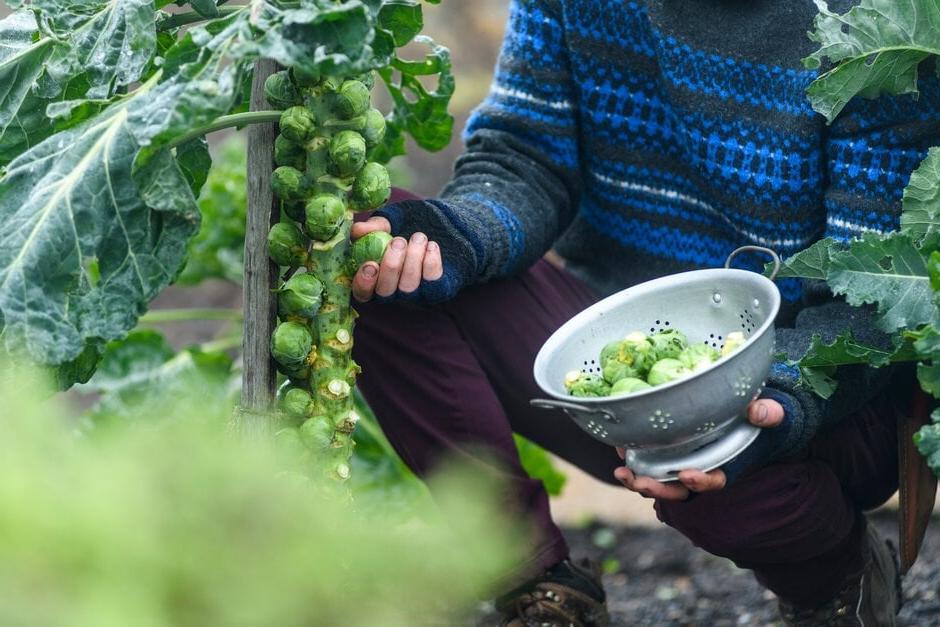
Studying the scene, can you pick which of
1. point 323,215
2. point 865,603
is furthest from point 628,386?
point 865,603

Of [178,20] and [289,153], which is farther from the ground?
[178,20]

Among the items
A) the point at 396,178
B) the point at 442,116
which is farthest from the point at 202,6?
the point at 396,178

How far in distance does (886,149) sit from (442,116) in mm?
811

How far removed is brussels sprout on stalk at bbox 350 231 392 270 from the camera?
70.6 inches

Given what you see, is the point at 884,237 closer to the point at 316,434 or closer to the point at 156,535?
the point at 316,434

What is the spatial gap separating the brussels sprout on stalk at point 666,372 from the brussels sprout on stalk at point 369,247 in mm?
450

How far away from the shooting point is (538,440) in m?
2.37

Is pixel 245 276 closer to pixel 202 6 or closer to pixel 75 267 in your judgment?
pixel 75 267

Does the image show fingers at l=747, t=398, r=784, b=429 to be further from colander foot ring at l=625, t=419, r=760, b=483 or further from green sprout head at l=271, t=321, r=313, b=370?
green sprout head at l=271, t=321, r=313, b=370

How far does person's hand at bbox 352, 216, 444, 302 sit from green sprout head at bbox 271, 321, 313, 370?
0.49 feet

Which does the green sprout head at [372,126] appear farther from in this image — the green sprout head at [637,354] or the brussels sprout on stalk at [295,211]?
the green sprout head at [637,354]

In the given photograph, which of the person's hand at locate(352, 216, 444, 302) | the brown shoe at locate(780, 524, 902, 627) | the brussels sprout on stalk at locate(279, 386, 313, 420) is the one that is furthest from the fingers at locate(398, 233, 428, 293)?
the brown shoe at locate(780, 524, 902, 627)

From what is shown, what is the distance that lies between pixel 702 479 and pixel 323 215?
0.70 metres

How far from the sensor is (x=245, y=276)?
1.77 metres
